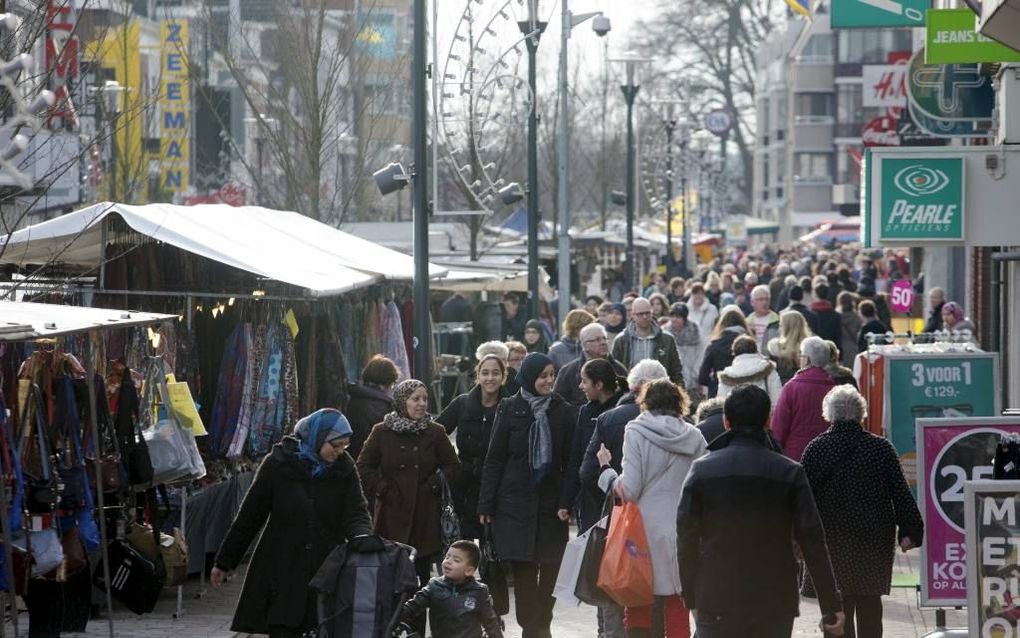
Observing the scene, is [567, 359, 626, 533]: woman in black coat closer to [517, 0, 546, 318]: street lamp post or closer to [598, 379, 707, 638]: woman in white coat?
[598, 379, 707, 638]: woman in white coat

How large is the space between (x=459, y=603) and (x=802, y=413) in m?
4.26

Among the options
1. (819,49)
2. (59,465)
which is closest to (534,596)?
(59,465)

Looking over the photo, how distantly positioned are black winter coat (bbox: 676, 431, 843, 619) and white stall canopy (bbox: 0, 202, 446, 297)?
5378 mm

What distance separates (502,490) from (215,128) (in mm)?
49997

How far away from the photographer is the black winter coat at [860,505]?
373 inches

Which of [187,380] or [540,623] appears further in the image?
[187,380]

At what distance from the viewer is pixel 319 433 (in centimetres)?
892

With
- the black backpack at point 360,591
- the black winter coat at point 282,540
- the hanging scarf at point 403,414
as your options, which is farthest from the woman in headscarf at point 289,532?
the hanging scarf at point 403,414

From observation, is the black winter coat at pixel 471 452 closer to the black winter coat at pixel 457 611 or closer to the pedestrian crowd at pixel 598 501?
the pedestrian crowd at pixel 598 501

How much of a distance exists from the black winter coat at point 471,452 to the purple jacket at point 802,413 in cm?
215

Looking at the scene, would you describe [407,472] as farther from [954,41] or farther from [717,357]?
Answer: [717,357]

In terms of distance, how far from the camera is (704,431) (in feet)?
34.6

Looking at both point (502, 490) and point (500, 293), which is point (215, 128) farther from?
point (502, 490)

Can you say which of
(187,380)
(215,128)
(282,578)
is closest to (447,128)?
(187,380)
